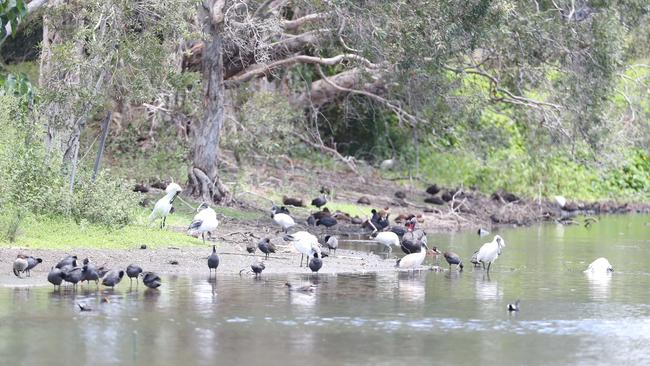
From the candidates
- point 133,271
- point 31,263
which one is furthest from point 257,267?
point 31,263

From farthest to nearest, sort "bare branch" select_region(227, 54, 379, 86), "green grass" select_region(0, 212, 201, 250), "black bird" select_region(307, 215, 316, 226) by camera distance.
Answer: "bare branch" select_region(227, 54, 379, 86)
"black bird" select_region(307, 215, 316, 226)
"green grass" select_region(0, 212, 201, 250)

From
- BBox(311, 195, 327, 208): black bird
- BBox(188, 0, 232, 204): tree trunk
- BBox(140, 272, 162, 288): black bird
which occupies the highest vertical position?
BBox(188, 0, 232, 204): tree trunk

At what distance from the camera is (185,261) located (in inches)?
741

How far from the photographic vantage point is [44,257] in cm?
1756

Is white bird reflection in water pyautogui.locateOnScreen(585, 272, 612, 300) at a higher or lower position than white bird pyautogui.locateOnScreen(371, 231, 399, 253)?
lower

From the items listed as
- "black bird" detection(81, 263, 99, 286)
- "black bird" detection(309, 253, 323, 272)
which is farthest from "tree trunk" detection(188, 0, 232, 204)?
"black bird" detection(81, 263, 99, 286)

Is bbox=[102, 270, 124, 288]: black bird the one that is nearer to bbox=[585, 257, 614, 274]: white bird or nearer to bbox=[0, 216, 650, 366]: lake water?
bbox=[0, 216, 650, 366]: lake water

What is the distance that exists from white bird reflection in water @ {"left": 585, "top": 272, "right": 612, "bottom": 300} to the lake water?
0.09 feet

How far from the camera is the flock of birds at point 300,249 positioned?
15.7 metres

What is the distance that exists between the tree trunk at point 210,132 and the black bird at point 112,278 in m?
10.2

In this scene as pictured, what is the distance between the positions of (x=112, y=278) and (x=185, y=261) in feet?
10.6

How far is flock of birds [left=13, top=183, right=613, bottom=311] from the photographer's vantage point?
618 inches

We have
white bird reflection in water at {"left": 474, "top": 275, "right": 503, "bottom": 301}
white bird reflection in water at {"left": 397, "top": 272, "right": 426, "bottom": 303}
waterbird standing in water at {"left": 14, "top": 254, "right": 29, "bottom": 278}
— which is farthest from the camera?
white bird reflection in water at {"left": 474, "top": 275, "right": 503, "bottom": 301}

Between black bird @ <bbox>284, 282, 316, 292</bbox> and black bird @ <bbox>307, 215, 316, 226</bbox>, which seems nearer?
black bird @ <bbox>284, 282, 316, 292</bbox>
